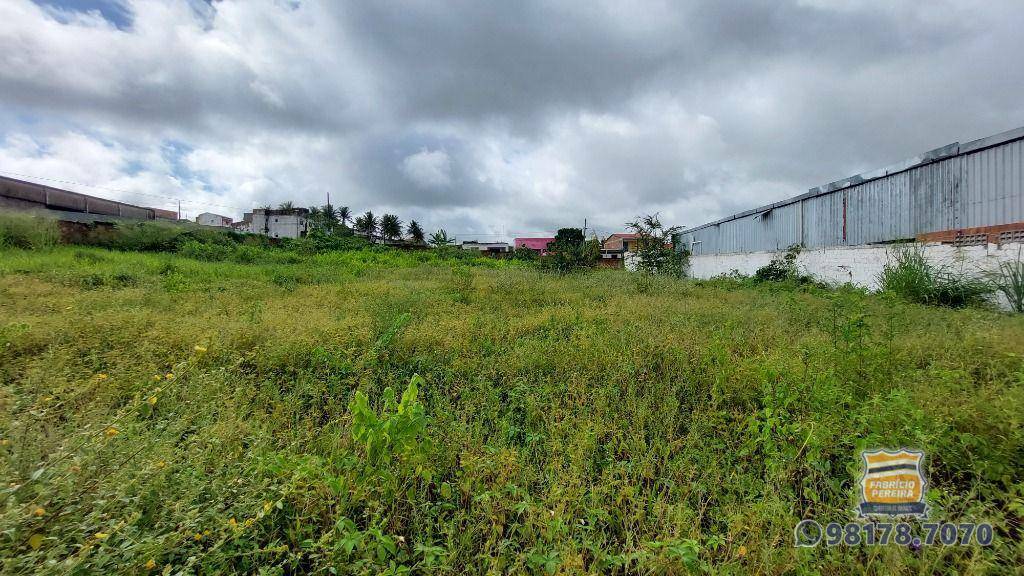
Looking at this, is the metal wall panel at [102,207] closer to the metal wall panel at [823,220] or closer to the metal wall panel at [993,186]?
the metal wall panel at [823,220]

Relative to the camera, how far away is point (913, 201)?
800 centimetres

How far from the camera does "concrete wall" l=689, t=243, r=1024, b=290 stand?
647cm

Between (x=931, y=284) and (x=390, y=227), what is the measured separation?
4492cm

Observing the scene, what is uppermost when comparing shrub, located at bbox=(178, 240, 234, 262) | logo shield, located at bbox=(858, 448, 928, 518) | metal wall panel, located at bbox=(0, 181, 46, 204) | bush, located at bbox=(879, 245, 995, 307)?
metal wall panel, located at bbox=(0, 181, 46, 204)

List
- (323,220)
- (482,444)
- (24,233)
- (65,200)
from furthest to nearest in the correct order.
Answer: (323,220) < (65,200) < (24,233) < (482,444)

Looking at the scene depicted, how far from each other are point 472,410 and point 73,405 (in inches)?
113

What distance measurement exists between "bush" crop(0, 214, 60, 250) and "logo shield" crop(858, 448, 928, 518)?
17.6 meters

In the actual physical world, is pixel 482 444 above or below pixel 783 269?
below

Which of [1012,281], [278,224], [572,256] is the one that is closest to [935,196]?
[1012,281]

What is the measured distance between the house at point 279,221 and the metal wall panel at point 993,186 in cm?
4083

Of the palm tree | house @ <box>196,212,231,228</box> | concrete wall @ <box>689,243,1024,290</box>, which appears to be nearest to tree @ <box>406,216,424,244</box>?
the palm tree

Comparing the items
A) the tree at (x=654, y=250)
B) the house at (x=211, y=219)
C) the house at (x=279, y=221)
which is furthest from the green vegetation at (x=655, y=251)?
the house at (x=211, y=219)

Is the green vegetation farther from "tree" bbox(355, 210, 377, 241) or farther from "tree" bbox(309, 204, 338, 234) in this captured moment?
"tree" bbox(355, 210, 377, 241)

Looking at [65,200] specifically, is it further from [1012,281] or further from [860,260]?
[1012,281]
